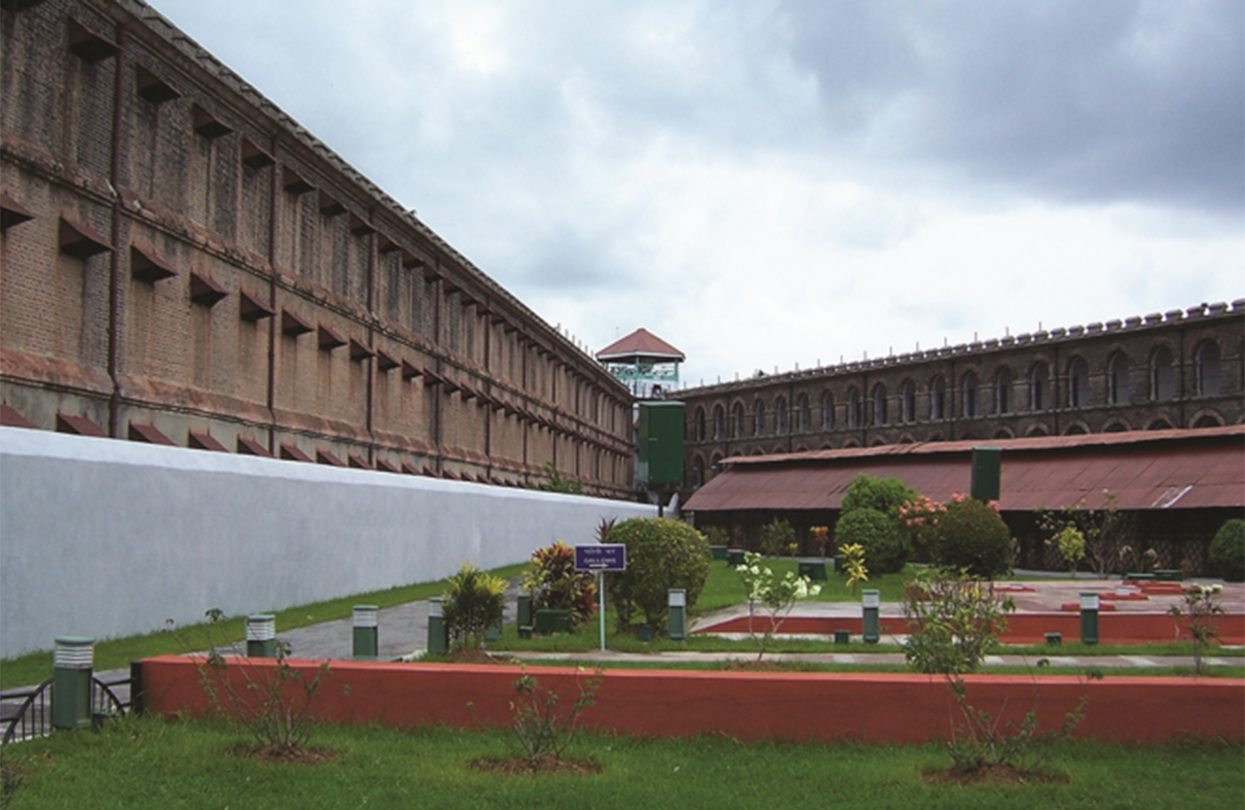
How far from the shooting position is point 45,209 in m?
17.9

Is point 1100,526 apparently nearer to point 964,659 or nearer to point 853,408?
point 964,659

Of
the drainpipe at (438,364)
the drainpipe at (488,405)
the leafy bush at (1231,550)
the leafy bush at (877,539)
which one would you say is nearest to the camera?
the leafy bush at (1231,550)

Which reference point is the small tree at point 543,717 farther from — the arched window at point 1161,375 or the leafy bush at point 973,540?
the arched window at point 1161,375

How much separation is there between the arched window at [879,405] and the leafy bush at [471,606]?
54356 mm

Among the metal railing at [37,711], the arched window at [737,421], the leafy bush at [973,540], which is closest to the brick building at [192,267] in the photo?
the metal railing at [37,711]

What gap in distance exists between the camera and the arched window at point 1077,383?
54.5 meters

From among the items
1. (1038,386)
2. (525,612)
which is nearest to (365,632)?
(525,612)

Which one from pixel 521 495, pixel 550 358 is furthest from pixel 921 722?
pixel 550 358

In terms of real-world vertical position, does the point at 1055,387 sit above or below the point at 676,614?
above

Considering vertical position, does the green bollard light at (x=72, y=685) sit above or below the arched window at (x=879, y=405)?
below

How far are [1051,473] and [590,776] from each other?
30.1 meters

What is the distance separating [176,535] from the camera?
50.2ft

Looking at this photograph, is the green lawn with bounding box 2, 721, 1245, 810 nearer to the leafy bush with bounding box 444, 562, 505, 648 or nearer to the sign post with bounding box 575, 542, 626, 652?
the leafy bush with bounding box 444, 562, 505, 648

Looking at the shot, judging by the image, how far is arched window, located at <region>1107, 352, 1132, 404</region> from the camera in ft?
172
